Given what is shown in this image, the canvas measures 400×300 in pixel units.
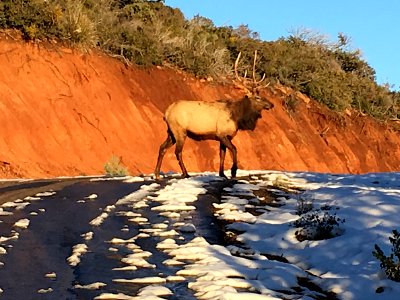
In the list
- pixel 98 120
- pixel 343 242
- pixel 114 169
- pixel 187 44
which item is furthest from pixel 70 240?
pixel 187 44

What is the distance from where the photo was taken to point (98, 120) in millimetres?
23062

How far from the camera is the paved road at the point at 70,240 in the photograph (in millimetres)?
5066

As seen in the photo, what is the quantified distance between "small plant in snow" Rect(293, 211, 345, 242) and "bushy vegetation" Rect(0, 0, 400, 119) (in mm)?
16664

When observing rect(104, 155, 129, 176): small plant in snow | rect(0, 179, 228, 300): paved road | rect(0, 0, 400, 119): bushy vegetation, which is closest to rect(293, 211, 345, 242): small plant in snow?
rect(0, 179, 228, 300): paved road

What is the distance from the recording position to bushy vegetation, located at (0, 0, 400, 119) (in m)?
22.9

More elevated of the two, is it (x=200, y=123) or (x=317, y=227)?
(x=200, y=123)

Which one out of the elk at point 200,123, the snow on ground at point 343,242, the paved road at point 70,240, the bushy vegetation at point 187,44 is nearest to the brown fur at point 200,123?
the elk at point 200,123

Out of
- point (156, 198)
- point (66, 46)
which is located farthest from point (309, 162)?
point (156, 198)

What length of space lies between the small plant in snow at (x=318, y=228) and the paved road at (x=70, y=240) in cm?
102

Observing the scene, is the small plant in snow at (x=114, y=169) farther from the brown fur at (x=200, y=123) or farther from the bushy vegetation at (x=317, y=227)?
the bushy vegetation at (x=317, y=227)

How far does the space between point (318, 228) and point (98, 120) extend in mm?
16758

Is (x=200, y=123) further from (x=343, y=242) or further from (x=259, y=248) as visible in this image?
(x=343, y=242)

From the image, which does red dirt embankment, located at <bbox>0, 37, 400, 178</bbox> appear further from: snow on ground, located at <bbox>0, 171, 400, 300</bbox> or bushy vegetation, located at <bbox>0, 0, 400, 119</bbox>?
snow on ground, located at <bbox>0, 171, 400, 300</bbox>

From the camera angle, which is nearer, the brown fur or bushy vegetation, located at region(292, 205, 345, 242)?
bushy vegetation, located at region(292, 205, 345, 242)
